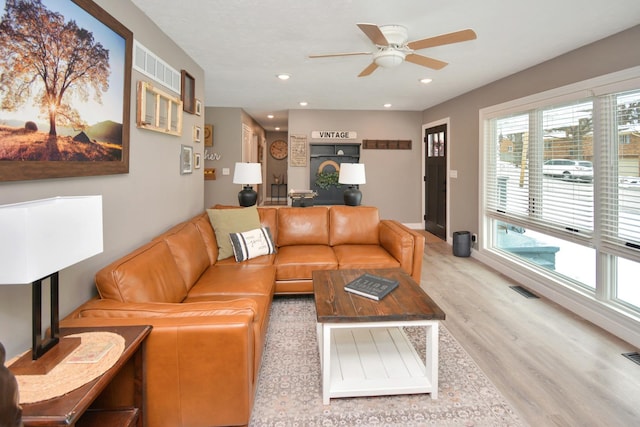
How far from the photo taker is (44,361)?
48.4 inches

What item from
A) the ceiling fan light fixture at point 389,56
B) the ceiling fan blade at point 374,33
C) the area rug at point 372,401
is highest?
the ceiling fan light fixture at point 389,56

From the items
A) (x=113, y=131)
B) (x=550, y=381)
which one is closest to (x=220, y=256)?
(x=113, y=131)

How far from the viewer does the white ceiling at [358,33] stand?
2.42 m

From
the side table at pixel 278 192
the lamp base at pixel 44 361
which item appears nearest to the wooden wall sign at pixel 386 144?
the side table at pixel 278 192

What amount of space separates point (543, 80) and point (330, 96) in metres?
2.88

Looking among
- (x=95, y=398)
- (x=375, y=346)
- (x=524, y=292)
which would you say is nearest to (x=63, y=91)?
(x=95, y=398)

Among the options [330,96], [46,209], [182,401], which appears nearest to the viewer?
[46,209]

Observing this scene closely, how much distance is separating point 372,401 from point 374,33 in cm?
230

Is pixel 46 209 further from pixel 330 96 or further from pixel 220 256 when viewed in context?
pixel 330 96

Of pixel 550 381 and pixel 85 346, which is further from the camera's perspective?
pixel 550 381

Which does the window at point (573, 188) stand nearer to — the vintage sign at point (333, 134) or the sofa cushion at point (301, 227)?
the sofa cushion at point (301, 227)

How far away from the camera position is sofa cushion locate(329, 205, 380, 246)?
151 inches

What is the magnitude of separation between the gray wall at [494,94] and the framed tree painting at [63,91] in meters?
3.69

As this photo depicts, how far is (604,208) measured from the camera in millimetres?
2967
